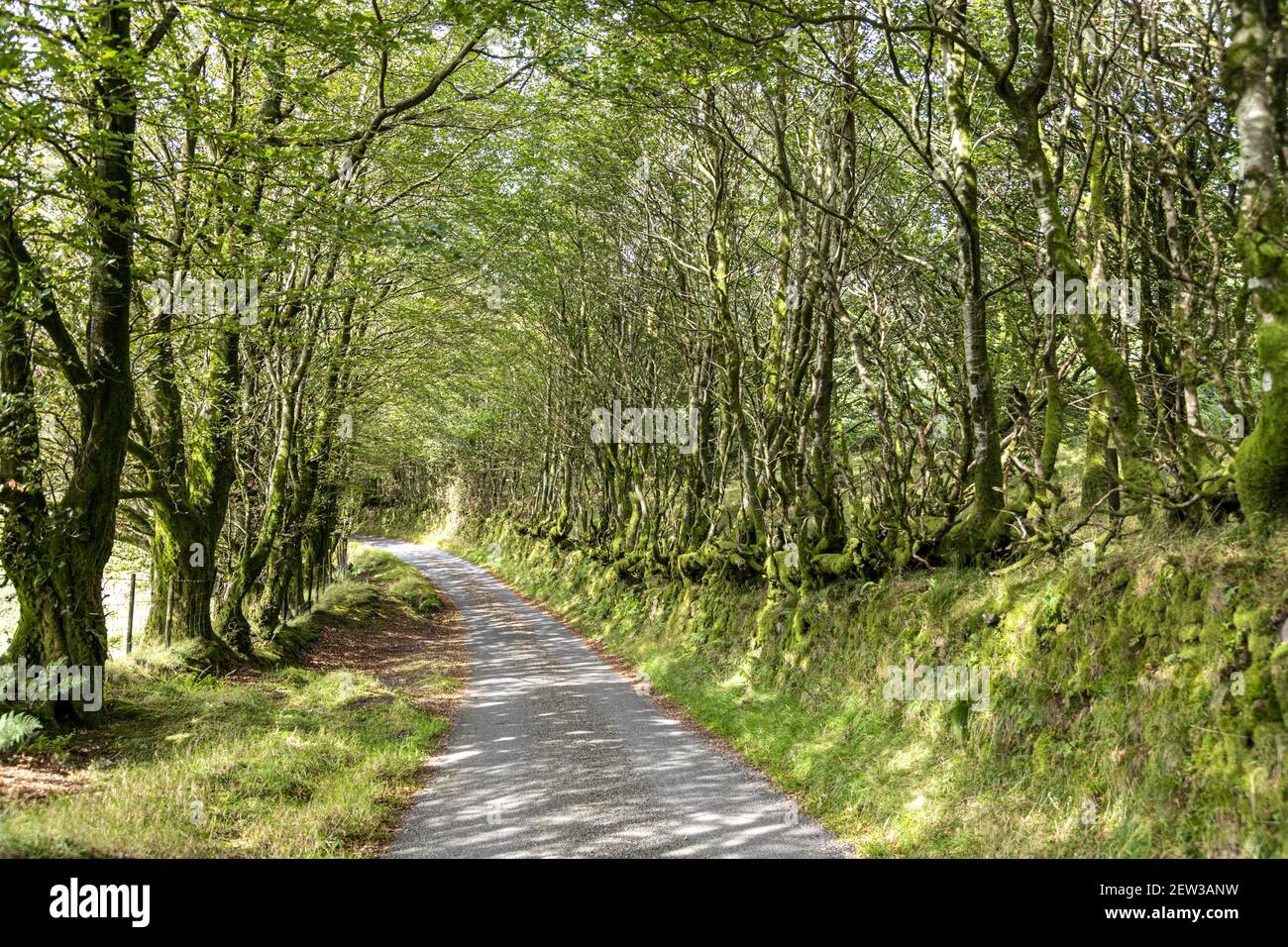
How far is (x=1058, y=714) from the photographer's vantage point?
6.44 m

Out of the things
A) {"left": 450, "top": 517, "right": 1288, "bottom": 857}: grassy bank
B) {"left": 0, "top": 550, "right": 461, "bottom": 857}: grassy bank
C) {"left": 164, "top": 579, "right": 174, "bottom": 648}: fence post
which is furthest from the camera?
{"left": 164, "top": 579, "right": 174, "bottom": 648}: fence post

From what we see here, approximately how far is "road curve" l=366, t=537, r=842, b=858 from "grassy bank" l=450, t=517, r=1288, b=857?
71cm

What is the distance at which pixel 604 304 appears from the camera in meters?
23.2

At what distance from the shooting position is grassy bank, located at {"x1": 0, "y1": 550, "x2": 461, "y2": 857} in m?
5.89

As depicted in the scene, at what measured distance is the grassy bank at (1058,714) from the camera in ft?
15.8

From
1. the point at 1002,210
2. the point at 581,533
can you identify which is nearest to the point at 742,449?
→ the point at 1002,210

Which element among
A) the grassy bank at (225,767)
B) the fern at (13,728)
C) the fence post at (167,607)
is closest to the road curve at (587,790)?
the grassy bank at (225,767)

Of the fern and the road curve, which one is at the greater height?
the fern

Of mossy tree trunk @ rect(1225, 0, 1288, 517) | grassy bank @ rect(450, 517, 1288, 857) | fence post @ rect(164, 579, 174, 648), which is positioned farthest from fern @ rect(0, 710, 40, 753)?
mossy tree trunk @ rect(1225, 0, 1288, 517)

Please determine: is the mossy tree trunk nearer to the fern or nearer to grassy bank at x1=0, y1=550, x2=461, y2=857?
grassy bank at x1=0, y1=550, x2=461, y2=857

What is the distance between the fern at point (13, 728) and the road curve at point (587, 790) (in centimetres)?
391

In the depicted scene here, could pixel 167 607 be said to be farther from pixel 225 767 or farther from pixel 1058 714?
pixel 1058 714

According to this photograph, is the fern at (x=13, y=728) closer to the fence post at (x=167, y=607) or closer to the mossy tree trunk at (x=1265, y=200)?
the fence post at (x=167, y=607)

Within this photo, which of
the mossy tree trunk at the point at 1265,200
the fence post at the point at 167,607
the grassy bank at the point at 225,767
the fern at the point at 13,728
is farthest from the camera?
the fence post at the point at 167,607
